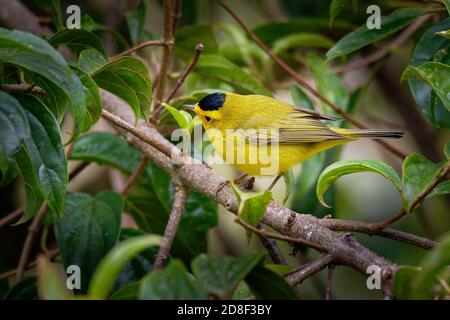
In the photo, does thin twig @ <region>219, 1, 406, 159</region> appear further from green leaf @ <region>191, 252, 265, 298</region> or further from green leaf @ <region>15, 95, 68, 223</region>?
green leaf @ <region>191, 252, 265, 298</region>

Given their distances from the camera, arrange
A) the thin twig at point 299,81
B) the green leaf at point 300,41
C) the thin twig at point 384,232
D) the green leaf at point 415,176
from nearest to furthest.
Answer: the green leaf at point 415,176, the thin twig at point 384,232, the thin twig at point 299,81, the green leaf at point 300,41

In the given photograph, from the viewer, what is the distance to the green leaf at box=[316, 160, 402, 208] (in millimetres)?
1798

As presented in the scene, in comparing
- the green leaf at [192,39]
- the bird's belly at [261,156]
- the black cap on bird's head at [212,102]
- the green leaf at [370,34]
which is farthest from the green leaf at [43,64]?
the green leaf at [192,39]

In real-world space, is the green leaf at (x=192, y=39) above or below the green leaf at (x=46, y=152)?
above

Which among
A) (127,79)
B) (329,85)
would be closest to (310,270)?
(127,79)

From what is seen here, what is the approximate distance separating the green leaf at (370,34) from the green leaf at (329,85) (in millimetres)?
1005

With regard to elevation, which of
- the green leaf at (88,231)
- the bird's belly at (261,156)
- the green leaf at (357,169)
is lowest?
the green leaf at (88,231)

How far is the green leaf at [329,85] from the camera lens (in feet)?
11.4

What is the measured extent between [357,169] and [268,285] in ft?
1.64

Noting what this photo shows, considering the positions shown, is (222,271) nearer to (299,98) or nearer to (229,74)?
(229,74)

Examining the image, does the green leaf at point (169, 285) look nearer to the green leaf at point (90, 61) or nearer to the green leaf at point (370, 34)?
the green leaf at point (90, 61)

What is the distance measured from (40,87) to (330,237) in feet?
3.26

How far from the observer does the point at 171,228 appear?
86.7 inches
